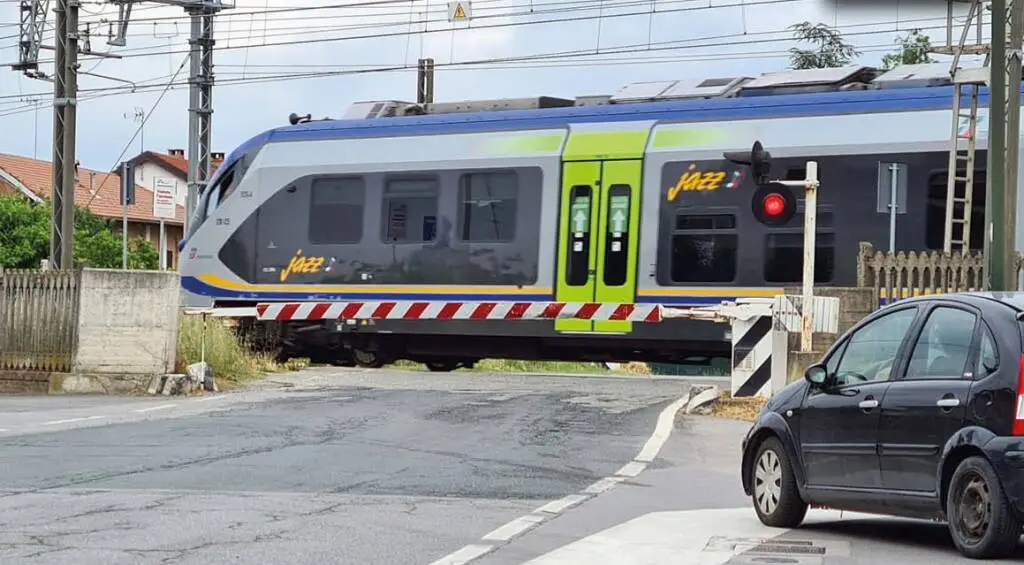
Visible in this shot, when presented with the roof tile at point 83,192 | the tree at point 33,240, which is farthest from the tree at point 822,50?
the roof tile at point 83,192

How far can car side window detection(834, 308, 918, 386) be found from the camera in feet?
32.0

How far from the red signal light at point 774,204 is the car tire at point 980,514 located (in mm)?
10541

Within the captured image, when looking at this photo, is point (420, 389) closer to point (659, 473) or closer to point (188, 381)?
point (188, 381)

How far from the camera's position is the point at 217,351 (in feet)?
76.2

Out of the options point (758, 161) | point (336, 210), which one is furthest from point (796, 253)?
point (336, 210)

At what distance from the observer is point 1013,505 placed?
841 cm

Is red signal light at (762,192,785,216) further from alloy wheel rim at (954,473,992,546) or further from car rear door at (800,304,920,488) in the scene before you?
alloy wheel rim at (954,473,992,546)

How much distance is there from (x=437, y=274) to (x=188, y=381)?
501 cm

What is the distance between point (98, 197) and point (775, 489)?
258 ft

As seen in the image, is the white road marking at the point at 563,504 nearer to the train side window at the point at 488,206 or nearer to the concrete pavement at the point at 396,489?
the concrete pavement at the point at 396,489

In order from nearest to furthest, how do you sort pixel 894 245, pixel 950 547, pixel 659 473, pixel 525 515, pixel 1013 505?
pixel 1013 505
pixel 950 547
pixel 525 515
pixel 659 473
pixel 894 245

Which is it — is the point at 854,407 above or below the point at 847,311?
below

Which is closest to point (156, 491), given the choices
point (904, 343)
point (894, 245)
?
point (904, 343)

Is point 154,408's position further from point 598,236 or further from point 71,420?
point 598,236
